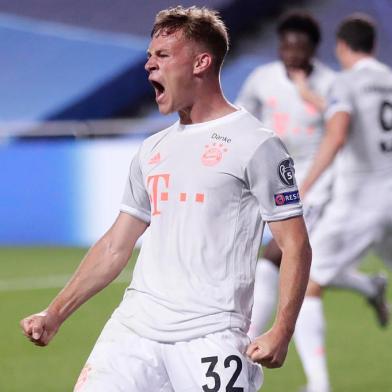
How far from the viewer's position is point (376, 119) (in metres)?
7.57

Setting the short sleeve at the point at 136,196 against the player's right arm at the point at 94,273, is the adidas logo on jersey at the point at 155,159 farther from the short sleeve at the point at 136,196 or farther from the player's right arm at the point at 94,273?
the player's right arm at the point at 94,273

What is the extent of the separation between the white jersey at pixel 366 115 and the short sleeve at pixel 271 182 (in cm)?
331

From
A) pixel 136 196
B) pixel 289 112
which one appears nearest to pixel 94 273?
pixel 136 196

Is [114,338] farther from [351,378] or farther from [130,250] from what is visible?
[351,378]

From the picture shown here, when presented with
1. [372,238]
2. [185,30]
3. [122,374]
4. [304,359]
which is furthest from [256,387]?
[372,238]

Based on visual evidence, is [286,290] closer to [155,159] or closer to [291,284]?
[291,284]

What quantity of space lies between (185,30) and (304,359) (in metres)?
3.31

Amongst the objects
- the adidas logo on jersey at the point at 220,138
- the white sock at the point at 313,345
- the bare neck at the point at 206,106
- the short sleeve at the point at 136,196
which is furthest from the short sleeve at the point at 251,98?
the adidas logo on jersey at the point at 220,138

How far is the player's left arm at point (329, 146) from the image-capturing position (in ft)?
23.2

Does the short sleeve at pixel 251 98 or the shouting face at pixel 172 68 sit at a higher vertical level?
the short sleeve at pixel 251 98

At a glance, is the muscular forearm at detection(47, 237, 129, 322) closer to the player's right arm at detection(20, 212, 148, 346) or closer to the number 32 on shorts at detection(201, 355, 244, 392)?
the player's right arm at detection(20, 212, 148, 346)

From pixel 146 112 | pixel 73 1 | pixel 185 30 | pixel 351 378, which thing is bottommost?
pixel 351 378

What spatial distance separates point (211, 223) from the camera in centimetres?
411

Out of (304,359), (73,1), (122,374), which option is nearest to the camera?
(122,374)
